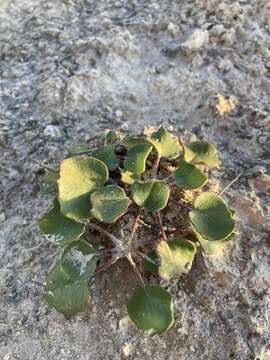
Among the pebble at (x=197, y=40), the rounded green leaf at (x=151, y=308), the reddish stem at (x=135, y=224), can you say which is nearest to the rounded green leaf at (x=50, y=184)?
the reddish stem at (x=135, y=224)

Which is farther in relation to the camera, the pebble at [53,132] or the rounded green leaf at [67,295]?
the pebble at [53,132]

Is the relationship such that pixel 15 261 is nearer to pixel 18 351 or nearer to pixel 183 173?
pixel 18 351

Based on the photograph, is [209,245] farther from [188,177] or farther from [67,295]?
[67,295]

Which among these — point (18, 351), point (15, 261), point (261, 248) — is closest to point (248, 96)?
point (261, 248)

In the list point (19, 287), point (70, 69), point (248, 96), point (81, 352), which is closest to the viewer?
point (81, 352)

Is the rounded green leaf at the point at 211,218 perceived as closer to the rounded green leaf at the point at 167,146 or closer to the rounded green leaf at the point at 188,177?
the rounded green leaf at the point at 188,177

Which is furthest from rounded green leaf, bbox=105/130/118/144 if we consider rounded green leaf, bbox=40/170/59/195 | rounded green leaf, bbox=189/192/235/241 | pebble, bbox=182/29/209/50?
pebble, bbox=182/29/209/50

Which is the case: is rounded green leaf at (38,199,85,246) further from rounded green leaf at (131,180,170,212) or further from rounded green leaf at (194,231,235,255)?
rounded green leaf at (194,231,235,255)
